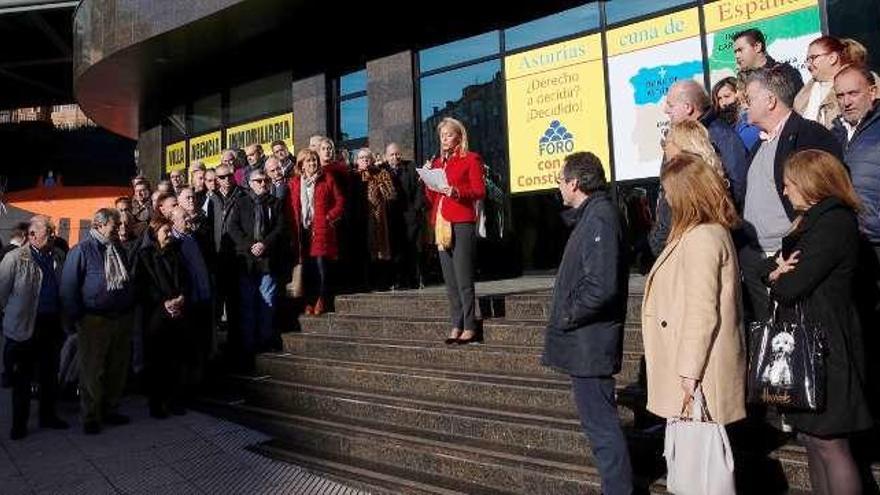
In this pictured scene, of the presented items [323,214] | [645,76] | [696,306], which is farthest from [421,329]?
[645,76]

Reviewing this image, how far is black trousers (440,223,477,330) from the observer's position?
545 centimetres

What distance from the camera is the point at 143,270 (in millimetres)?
6352

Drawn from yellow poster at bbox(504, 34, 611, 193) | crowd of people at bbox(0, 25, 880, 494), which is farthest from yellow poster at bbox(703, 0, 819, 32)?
crowd of people at bbox(0, 25, 880, 494)

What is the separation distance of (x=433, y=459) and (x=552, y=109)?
668 centimetres

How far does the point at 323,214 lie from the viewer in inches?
279

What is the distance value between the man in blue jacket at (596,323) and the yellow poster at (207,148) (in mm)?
12456

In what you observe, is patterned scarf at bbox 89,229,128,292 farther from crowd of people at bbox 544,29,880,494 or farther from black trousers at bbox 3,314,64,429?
crowd of people at bbox 544,29,880,494

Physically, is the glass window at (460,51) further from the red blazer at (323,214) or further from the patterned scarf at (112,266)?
the patterned scarf at (112,266)

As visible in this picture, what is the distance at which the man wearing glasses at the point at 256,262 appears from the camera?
696 centimetres

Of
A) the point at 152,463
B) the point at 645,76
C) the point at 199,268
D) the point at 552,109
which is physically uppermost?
the point at 645,76

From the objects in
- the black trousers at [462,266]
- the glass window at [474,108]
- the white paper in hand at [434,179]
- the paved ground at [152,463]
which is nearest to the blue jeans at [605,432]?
the paved ground at [152,463]

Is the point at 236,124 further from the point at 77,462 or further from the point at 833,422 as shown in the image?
the point at 833,422

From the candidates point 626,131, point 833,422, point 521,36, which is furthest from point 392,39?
point 833,422

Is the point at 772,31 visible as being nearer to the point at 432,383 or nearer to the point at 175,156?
the point at 432,383
